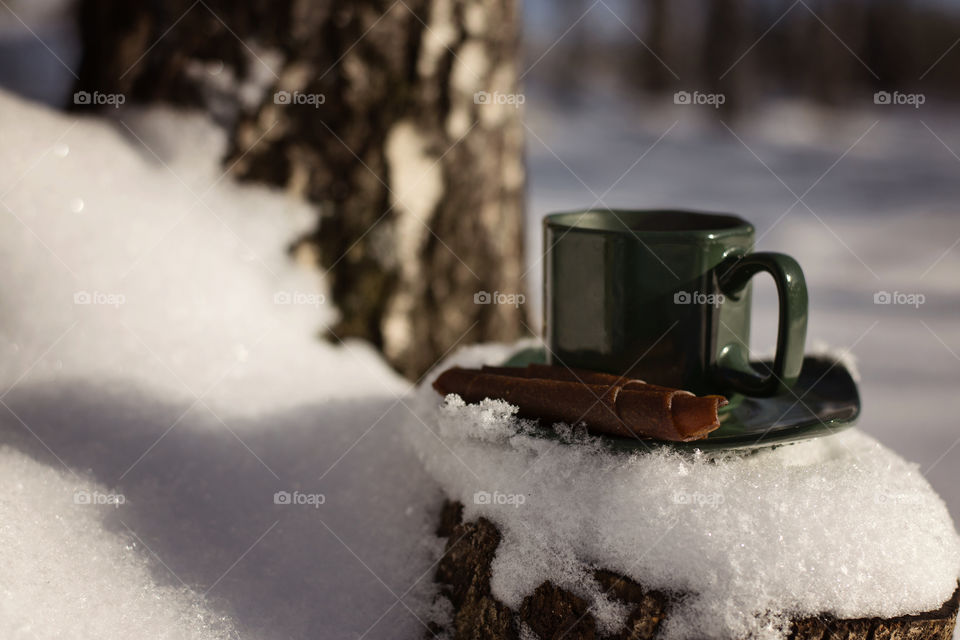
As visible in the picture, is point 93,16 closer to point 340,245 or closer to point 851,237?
point 340,245

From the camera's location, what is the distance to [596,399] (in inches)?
35.8

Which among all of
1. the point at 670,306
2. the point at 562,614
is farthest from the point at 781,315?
the point at 562,614

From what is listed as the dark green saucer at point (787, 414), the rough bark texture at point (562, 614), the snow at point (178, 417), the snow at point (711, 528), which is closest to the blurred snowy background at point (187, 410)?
the snow at point (178, 417)

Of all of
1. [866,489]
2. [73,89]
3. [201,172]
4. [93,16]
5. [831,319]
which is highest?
[93,16]

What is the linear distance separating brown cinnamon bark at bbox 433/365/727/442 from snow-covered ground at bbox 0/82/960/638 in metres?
0.28

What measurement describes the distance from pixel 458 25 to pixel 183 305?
851 millimetres

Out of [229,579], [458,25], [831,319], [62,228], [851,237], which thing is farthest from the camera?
[851,237]

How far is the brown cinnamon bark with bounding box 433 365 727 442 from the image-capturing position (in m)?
0.85

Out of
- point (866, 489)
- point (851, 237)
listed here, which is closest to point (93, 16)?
point (866, 489)

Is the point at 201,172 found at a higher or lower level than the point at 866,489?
higher

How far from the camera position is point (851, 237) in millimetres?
4141

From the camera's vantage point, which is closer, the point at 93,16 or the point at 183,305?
the point at 183,305

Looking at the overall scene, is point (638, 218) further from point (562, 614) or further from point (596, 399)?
point (562, 614)

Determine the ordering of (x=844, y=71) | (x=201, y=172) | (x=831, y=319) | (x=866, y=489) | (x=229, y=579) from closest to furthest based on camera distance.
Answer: (x=866, y=489), (x=229, y=579), (x=201, y=172), (x=831, y=319), (x=844, y=71)
